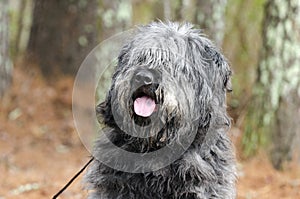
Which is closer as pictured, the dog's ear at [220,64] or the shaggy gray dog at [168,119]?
the shaggy gray dog at [168,119]

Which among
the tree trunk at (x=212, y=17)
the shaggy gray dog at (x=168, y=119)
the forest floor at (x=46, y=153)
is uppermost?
the tree trunk at (x=212, y=17)

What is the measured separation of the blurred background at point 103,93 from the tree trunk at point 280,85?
0.01 meters

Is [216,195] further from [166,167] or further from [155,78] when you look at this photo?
[155,78]

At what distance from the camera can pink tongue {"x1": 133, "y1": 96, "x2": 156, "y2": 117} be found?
16.5 feet

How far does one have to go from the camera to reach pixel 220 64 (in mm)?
5480

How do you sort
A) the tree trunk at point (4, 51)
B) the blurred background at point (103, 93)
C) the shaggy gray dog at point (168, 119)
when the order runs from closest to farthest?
1. the shaggy gray dog at point (168, 119)
2. the blurred background at point (103, 93)
3. the tree trunk at point (4, 51)

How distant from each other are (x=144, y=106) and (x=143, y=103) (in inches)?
0.9

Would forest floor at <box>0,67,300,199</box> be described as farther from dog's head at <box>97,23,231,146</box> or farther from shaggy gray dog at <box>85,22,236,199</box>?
dog's head at <box>97,23,231,146</box>

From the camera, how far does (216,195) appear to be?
5.39 metres

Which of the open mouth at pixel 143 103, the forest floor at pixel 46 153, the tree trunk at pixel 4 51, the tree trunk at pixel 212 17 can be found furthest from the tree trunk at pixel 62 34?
the open mouth at pixel 143 103

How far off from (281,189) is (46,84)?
447 cm

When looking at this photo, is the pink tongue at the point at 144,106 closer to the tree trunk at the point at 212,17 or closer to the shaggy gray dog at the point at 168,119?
the shaggy gray dog at the point at 168,119

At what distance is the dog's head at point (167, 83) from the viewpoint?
5.03m

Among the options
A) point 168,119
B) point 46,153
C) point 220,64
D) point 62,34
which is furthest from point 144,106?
point 62,34
